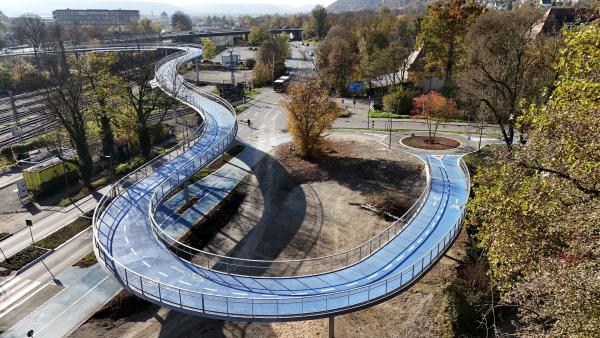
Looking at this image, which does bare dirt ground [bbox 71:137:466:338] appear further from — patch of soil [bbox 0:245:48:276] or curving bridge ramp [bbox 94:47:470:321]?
patch of soil [bbox 0:245:48:276]

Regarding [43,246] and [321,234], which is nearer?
[43,246]

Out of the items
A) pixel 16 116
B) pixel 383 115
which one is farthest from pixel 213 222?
pixel 16 116

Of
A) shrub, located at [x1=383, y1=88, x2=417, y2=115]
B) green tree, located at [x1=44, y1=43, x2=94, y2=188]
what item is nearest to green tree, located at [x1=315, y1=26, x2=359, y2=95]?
shrub, located at [x1=383, y1=88, x2=417, y2=115]

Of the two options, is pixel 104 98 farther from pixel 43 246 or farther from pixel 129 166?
pixel 43 246

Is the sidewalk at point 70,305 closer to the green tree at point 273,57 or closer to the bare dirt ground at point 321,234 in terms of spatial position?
the bare dirt ground at point 321,234

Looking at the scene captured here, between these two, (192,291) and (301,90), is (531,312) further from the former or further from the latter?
(301,90)

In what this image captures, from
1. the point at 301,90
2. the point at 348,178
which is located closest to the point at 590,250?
the point at 348,178
